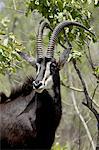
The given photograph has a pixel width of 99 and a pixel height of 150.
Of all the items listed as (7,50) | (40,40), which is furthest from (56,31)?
(7,50)

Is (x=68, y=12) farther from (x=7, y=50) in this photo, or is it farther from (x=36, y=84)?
(x=7, y=50)

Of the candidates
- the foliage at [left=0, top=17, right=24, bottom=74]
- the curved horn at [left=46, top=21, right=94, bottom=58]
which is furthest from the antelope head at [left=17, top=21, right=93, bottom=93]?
the foliage at [left=0, top=17, right=24, bottom=74]

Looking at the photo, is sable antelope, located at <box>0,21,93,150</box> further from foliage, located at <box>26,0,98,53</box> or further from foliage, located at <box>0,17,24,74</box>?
foliage, located at <box>0,17,24,74</box>

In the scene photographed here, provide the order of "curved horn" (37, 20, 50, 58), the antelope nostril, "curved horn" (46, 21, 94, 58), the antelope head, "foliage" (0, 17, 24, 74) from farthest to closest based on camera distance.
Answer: "curved horn" (37, 20, 50, 58), "curved horn" (46, 21, 94, 58), the antelope head, the antelope nostril, "foliage" (0, 17, 24, 74)

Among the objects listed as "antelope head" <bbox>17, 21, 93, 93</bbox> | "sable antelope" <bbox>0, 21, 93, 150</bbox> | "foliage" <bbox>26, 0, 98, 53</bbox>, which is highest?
"foliage" <bbox>26, 0, 98, 53</bbox>

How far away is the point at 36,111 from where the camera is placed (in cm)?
665

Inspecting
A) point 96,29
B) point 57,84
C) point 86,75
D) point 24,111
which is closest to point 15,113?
point 24,111

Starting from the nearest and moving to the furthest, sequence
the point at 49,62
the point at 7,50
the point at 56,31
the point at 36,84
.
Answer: the point at 7,50, the point at 36,84, the point at 49,62, the point at 56,31

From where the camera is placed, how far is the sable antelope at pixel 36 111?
21.2ft

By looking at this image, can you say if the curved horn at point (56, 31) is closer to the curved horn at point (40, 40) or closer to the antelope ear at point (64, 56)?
the curved horn at point (40, 40)

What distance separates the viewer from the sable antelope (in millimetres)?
6477

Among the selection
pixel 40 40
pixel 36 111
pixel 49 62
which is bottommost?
pixel 36 111

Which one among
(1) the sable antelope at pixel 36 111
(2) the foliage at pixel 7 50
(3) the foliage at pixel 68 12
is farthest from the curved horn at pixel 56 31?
(2) the foliage at pixel 7 50

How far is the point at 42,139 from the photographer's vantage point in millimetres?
6535
